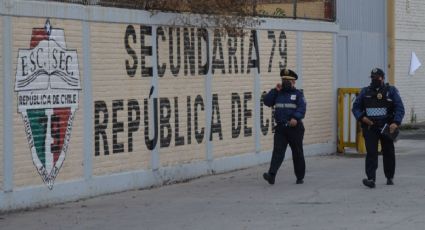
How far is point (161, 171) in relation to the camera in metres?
14.6

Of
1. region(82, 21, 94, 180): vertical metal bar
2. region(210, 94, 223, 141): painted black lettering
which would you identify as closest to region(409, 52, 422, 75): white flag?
region(210, 94, 223, 141): painted black lettering

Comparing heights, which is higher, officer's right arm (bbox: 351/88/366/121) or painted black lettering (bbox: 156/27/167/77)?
painted black lettering (bbox: 156/27/167/77)

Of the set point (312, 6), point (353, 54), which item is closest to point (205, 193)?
point (312, 6)

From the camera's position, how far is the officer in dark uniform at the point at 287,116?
14.2m

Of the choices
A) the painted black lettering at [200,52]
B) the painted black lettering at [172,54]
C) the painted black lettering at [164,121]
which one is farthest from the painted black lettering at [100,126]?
the painted black lettering at [200,52]

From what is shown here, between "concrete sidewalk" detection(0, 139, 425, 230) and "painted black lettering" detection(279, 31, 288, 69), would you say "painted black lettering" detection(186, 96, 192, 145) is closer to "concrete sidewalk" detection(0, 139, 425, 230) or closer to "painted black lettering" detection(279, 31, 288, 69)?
"concrete sidewalk" detection(0, 139, 425, 230)

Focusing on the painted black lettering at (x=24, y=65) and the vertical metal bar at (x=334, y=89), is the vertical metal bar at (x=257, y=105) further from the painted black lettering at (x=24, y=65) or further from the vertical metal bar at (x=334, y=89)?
the painted black lettering at (x=24, y=65)

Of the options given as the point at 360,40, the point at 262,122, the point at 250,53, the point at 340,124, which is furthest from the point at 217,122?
the point at 360,40

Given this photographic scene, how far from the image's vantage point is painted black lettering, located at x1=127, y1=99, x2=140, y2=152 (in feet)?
45.7

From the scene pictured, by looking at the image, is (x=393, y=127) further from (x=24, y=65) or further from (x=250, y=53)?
(x=24, y=65)

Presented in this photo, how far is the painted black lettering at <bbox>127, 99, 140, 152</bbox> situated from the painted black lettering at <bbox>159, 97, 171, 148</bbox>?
2.04 feet

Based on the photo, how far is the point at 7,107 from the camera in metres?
11.7

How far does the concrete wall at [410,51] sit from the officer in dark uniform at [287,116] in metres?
13.7

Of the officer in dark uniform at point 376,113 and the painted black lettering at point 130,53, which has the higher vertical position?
the painted black lettering at point 130,53
